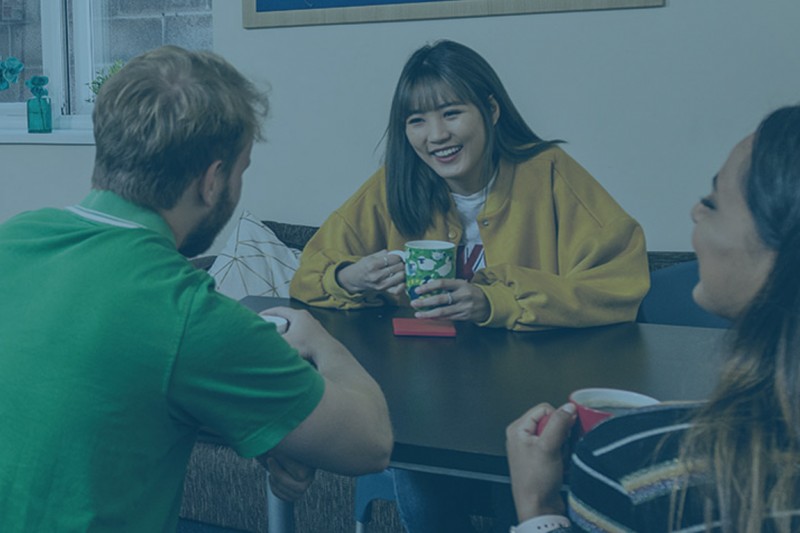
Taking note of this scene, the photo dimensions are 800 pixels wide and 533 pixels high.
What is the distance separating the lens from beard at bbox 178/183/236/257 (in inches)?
39.6

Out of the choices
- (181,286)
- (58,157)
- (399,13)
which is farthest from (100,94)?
(58,157)

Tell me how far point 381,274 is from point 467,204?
377mm

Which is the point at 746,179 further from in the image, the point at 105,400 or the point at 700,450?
the point at 105,400

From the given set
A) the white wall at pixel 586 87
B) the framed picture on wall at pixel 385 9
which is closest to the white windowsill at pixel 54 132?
the white wall at pixel 586 87

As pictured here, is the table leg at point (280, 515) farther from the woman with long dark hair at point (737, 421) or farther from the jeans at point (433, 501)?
the woman with long dark hair at point (737, 421)

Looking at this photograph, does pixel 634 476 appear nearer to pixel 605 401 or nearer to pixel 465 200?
pixel 605 401

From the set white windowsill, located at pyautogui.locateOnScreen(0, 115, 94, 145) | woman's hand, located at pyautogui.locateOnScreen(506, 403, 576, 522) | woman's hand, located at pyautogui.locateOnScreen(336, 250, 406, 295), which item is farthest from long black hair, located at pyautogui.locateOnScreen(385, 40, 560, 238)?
white windowsill, located at pyautogui.locateOnScreen(0, 115, 94, 145)

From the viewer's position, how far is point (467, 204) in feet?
6.15

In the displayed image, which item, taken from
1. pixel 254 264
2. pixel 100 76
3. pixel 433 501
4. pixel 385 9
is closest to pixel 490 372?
pixel 433 501

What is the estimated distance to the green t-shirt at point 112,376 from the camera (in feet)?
2.67

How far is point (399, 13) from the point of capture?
261 cm

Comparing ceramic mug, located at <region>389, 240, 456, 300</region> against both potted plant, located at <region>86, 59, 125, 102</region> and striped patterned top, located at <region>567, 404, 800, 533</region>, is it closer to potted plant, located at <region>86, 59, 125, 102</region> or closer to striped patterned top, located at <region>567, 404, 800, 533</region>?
striped patterned top, located at <region>567, 404, 800, 533</region>

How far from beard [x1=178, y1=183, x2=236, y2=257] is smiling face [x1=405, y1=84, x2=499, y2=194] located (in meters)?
0.85

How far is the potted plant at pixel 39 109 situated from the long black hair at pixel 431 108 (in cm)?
193
